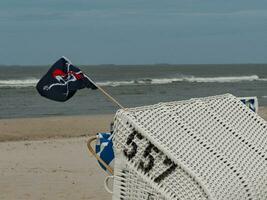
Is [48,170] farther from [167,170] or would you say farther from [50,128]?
[50,128]

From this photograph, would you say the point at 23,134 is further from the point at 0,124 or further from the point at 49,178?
the point at 49,178

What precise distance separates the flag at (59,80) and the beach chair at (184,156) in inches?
27.5

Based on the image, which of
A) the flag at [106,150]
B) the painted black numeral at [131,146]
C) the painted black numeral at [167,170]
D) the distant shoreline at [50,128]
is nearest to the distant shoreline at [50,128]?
the distant shoreline at [50,128]

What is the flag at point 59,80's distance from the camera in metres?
4.04

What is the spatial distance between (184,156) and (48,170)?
22.5ft

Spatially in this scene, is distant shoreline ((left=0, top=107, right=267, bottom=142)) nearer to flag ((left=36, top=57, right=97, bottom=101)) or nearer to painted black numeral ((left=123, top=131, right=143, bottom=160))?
flag ((left=36, top=57, right=97, bottom=101))

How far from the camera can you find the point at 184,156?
3283mm

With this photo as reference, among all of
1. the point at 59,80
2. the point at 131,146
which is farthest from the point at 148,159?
the point at 59,80

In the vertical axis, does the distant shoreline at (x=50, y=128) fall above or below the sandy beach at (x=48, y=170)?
below

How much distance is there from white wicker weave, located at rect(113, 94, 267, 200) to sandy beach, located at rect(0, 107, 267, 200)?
4097 mm

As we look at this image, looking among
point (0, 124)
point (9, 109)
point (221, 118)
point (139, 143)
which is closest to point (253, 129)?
point (221, 118)

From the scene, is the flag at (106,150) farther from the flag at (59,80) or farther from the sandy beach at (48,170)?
the sandy beach at (48,170)

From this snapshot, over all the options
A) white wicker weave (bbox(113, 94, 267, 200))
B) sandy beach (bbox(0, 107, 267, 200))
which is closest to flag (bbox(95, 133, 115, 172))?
white wicker weave (bbox(113, 94, 267, 200))

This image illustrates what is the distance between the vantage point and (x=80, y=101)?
30.5m
